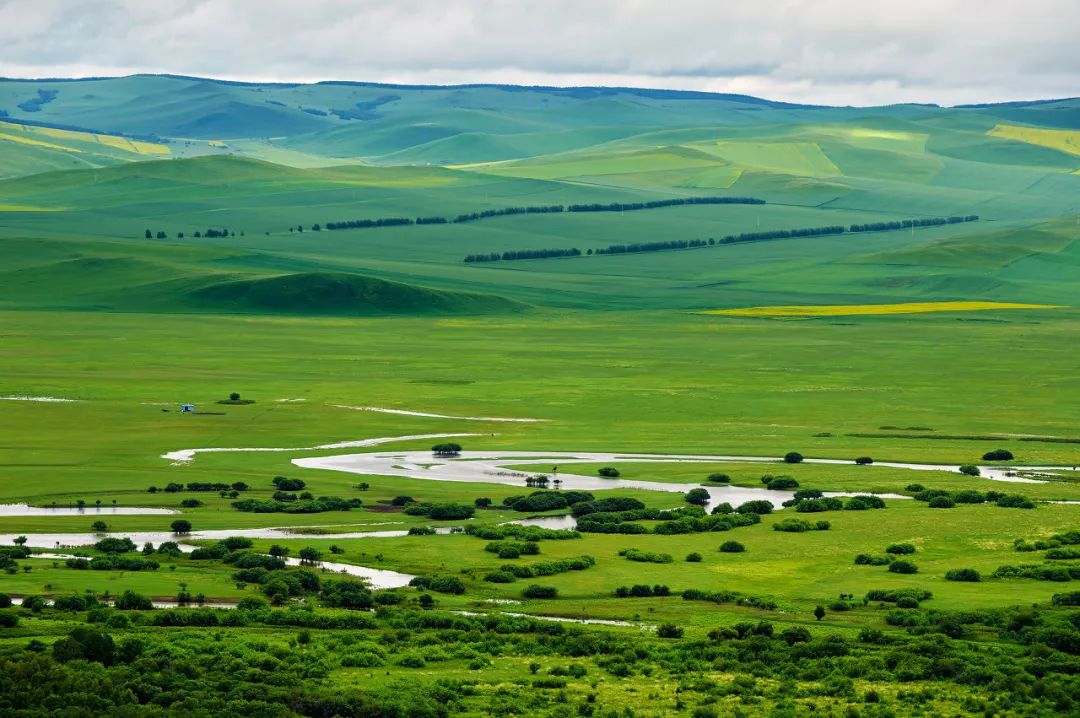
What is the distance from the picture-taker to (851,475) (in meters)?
109

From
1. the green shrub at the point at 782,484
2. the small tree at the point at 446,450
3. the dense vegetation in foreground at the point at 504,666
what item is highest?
the small tree at the point at 446,450

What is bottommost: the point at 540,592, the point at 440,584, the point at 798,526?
the point at 540,592

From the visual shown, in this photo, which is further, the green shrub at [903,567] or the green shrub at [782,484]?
the green shrub at [782,484]

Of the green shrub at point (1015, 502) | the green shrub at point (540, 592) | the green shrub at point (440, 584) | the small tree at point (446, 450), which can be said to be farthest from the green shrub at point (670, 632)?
the small tree at point (446, 450)

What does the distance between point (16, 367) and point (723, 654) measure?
117290 mm

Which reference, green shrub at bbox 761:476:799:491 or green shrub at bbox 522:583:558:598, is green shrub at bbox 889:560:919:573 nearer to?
green shrub at bbox 522:583:558:598

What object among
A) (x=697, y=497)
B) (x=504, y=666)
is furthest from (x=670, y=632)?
(x=697, y=497)

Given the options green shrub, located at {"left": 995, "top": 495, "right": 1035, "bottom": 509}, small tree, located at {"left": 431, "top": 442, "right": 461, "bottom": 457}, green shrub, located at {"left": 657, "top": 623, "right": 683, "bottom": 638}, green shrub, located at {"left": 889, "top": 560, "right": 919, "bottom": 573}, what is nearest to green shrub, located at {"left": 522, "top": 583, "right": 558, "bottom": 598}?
green shrub, located at {"left": 657, "top": 623, "right": 683, "bottom": 638}

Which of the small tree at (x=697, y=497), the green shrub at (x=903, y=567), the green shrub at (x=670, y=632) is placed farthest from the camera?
the small tree at (x=697, y=497)

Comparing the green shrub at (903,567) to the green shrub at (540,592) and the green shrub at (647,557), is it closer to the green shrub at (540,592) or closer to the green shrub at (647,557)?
the green shrub at (647,557)

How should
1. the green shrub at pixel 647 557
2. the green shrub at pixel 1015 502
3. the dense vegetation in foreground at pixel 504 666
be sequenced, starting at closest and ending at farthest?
the dense vegetation in foreground at pixel 504 666 → the green shrub at pixel 647 557 → the green shrub at pixel 1015 502

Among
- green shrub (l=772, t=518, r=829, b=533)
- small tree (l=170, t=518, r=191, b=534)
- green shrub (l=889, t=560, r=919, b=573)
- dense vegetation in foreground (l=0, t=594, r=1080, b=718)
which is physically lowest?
dense vegetation in foreground (l=0, t=594, r=1080, b=718)

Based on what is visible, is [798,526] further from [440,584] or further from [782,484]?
[440,584]

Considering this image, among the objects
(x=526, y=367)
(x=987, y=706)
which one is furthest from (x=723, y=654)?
(x=526, y=367)
